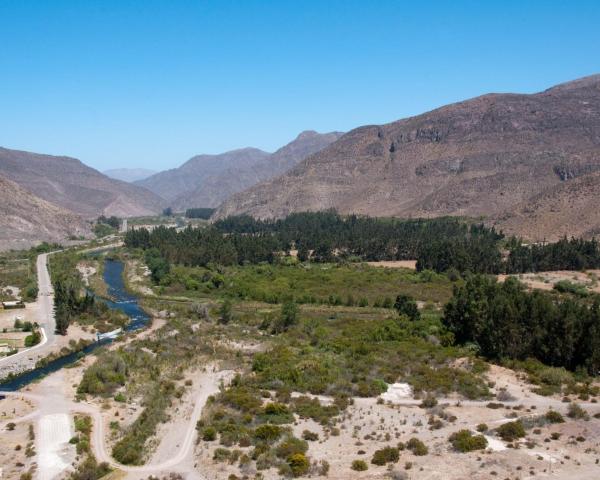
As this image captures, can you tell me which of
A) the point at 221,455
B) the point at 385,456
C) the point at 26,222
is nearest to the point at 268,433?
the point at 221,455

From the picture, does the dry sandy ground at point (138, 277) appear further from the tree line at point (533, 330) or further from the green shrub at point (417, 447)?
the green shrub at point (417, 447)

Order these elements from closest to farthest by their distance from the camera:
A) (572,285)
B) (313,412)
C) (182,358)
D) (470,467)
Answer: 1. (470,467)
2. (313,412)
3. (182,358)
4. (572,285)

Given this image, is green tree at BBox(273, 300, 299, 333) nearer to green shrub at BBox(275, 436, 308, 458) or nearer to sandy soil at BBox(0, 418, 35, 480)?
sandy soil at BBox(0, 418, 35, 480)

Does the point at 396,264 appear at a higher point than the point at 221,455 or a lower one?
lower

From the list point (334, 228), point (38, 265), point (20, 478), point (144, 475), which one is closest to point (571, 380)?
point (144, 475)

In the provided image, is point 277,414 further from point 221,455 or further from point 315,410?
point 221,455

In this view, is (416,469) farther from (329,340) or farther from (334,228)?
(334,228)

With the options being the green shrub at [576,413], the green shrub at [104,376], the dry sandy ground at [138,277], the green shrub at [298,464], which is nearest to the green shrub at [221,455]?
the green shrub at [298,464]
